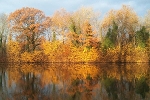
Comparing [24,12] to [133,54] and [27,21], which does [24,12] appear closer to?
[27,21]

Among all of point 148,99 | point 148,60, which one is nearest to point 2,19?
point 148,60

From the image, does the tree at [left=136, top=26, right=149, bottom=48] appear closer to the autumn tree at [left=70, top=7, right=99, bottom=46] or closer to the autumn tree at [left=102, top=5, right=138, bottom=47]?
the autumn tree at [left=102, top=5, right=138, bottom=47]

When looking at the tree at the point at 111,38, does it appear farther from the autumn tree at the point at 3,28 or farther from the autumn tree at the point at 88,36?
the autumn tree at the point at 3,28

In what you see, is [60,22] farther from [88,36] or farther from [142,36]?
[142,36]

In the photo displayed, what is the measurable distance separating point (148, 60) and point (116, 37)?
28.3 feet

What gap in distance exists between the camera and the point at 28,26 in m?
51.6

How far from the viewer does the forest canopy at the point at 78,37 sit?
48812mm

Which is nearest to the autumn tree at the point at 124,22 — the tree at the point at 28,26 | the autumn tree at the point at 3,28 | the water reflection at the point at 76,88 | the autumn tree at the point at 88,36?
the autumn tree at the point at 88,36

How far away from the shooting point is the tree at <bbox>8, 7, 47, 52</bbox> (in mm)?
51000

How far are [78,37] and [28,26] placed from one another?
11.4 metres

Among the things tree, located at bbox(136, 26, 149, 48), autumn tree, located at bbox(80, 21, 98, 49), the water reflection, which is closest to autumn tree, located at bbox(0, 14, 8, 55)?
autumn tree, located at bbox(80, 21, 98, 49)

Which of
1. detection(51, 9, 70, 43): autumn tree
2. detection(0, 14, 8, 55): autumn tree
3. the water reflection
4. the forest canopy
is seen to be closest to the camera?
the water reflection

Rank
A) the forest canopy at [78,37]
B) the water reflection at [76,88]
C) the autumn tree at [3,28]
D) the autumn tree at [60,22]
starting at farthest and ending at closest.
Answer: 1. the autumn tree at [3,28]
2. the autumn tree at [60,22]
3. the forest canopy at [78,37]
4. the water reflection at [76,88]

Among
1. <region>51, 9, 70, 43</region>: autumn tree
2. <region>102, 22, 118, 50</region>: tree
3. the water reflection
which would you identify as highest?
<region>51, 9, 70, 43</region>: autumn tree
